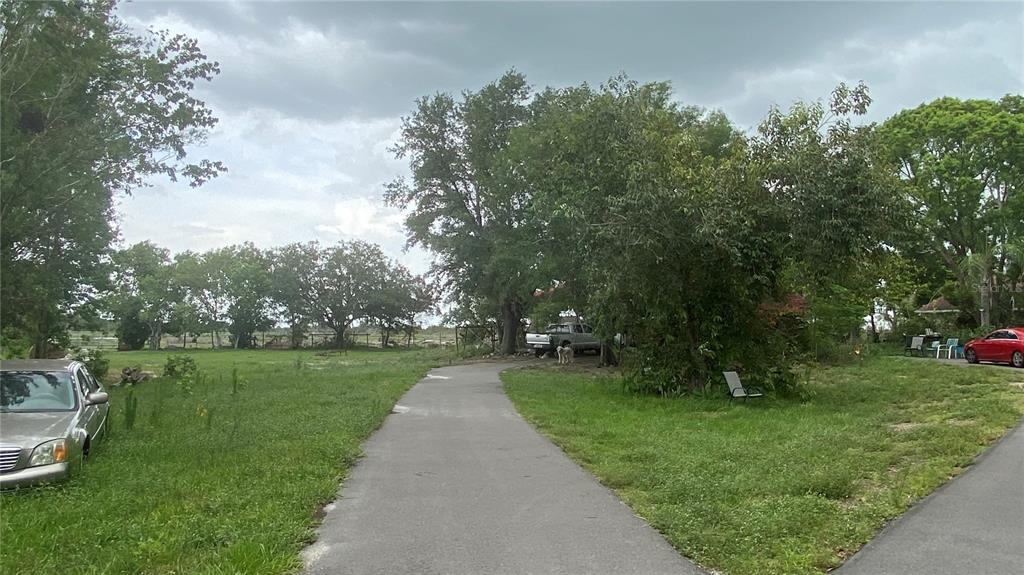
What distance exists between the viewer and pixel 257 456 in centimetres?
827

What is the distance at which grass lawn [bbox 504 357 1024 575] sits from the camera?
5.21 metres

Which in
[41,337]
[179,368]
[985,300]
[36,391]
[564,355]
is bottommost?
[179,368]

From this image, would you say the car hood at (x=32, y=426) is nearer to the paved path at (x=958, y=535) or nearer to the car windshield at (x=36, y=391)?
the car windshield at (x=36, y=391)

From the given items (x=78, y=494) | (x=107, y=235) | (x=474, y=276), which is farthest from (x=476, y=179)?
(x=78, y=494)

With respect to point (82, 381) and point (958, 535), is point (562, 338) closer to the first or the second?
point (82, 381)

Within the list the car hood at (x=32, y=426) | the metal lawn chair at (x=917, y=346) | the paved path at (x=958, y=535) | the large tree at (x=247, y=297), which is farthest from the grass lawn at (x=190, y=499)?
the large tree at (x=247, y=297)

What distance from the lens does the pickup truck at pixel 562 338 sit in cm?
3300

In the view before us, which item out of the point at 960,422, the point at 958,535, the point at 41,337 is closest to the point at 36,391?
the point at 958,535

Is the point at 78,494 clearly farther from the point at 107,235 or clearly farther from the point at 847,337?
the point at 847,337

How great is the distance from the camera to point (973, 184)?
30125mm

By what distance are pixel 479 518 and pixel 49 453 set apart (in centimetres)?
436

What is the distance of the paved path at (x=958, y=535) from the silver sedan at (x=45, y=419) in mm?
7065

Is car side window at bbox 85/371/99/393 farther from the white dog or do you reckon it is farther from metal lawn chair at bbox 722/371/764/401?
the white dog

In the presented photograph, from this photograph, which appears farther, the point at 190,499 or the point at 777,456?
the point at 777,456
